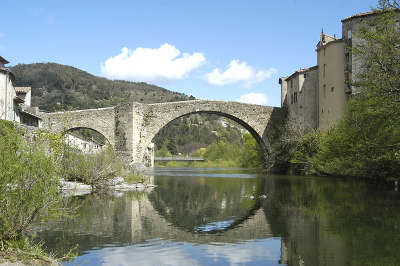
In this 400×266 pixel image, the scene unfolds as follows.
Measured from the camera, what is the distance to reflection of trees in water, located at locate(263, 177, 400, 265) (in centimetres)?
672

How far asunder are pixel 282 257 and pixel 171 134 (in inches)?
3435

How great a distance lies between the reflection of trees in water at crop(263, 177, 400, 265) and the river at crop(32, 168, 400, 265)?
1 centimetres

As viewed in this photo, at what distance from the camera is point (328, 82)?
32.4 m

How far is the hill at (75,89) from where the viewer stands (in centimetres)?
9000

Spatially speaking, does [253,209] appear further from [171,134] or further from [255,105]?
[171,134]

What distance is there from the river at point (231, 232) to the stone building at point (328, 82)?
59.1 ft

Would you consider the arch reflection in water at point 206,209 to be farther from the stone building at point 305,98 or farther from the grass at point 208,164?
the grass at point 208,164

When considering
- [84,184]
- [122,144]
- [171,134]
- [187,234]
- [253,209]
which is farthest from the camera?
[171,134]

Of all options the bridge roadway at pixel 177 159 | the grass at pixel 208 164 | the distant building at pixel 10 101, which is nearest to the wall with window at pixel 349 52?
the distant building at pixel 10 101

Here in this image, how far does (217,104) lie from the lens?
34938 mm

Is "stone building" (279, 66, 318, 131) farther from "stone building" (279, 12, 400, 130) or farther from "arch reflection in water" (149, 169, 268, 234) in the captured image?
Answer: "arch reflection in water" (149, 169, 268, 234)

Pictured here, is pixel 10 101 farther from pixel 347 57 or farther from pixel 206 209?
pixel 347 57

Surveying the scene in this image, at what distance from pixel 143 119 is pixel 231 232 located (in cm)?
2540

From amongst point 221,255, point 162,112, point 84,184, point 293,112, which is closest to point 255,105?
point 293,112
